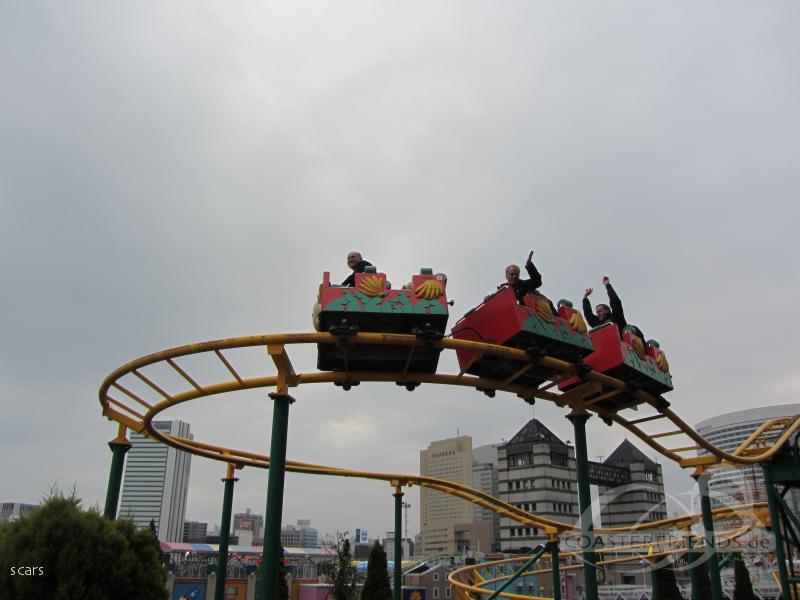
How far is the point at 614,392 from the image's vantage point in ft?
32.7

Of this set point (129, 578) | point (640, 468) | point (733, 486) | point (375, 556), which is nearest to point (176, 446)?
point (129, 578)

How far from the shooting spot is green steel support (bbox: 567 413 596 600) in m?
9.27

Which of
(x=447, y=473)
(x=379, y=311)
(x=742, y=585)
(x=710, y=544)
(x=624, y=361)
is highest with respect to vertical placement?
(x=447, y=473)

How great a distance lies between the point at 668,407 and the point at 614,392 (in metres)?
1.88

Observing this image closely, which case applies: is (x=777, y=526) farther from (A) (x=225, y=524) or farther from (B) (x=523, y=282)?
(A) (x=225, y=524)

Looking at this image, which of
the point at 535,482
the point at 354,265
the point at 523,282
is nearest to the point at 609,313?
the point at 523,282

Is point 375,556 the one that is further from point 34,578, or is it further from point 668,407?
point 34,578

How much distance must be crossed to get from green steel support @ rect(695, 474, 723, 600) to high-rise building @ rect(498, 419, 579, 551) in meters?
74.2

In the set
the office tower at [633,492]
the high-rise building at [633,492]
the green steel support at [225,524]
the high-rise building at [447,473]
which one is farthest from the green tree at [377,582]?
the high-rise building at [447,473]

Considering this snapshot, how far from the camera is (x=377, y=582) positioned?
25828 millimetres

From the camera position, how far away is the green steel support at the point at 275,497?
281 inches

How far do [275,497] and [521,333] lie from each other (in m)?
4.05

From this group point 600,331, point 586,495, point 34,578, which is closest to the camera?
point 34,578

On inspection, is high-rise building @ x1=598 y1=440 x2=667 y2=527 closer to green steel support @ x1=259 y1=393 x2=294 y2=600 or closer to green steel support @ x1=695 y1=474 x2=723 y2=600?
green steel support @ x1=695 y1=474 x2=723 y2=600
